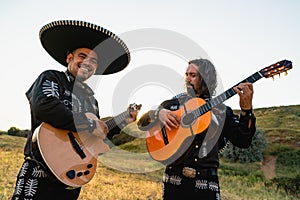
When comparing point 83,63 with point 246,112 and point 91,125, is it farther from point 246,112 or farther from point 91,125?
point 246,112

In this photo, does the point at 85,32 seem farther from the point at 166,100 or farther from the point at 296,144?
the point at 296,144

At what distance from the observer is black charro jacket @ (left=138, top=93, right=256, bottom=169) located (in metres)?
2.79

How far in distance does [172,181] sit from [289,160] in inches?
1005

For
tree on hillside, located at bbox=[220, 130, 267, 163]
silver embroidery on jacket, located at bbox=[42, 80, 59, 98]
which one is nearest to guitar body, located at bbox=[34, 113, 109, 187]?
silver embroidery on jacket, located at bbox=[42, 80, 59, 98]

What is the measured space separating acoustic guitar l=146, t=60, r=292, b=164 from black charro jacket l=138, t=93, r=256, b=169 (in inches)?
2.0

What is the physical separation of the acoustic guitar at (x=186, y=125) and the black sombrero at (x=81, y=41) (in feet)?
3.08

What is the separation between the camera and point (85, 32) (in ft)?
9.62

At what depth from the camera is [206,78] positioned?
3.21 m

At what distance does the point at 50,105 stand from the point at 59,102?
82mm

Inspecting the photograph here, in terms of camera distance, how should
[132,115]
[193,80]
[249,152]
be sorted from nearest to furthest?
[193,80] < [132,115] < [249,152]

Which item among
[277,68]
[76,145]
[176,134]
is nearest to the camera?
[76,145]

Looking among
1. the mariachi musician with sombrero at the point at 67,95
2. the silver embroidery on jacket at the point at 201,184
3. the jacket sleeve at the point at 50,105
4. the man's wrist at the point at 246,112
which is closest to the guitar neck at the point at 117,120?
the mariachi musician with sombrero at the point at 67,95

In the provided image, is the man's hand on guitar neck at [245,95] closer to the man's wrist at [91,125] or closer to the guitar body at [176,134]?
the guitar body at [176,134]

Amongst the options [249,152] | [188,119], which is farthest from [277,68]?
[249,152]
